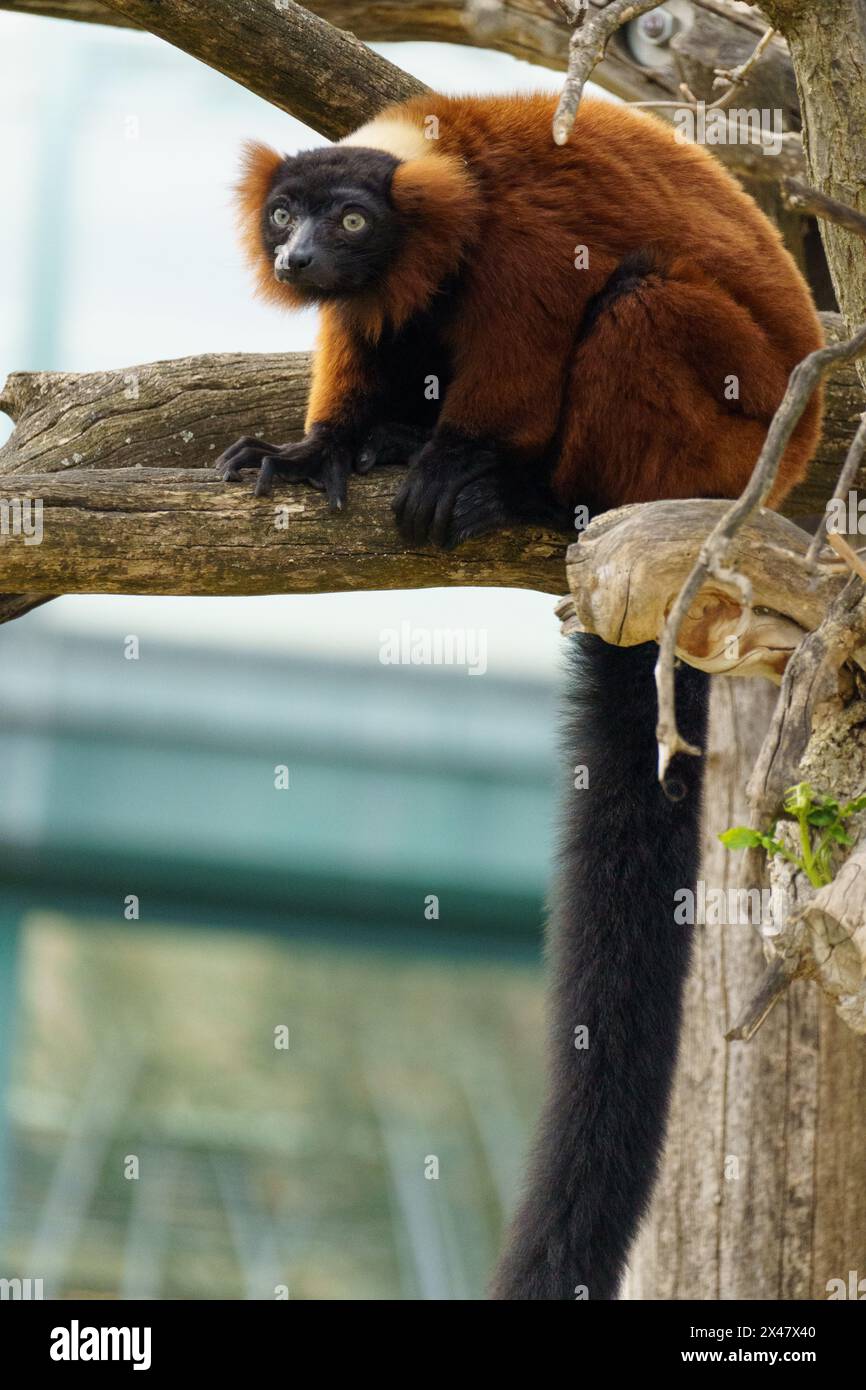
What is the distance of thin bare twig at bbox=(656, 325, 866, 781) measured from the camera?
183 centimetres

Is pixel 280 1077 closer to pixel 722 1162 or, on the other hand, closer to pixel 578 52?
pixel 722 1162

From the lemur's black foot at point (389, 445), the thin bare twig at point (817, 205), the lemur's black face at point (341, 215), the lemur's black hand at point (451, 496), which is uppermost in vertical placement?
the lemur's black face at point (341, 215)

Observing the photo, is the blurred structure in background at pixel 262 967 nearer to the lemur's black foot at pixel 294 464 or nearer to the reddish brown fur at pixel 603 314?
the lemur's black foot at pixel 294 464

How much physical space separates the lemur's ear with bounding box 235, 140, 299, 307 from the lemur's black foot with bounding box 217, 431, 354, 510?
49 cm

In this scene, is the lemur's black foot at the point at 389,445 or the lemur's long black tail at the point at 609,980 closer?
the lemur's long black tail at the point at 609,980

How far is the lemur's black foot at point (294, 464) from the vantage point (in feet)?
12.0

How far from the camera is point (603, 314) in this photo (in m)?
3.54

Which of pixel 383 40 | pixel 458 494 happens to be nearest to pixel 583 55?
pixel 458 494

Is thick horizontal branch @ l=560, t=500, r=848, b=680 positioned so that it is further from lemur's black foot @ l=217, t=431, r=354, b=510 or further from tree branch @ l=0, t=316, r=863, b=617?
lemur's black foot @ l=217, t=431, r=354, b=510

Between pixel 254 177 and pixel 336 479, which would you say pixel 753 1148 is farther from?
pixel 254 177

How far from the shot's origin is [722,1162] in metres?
4.67

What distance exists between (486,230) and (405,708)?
5299 millimetres

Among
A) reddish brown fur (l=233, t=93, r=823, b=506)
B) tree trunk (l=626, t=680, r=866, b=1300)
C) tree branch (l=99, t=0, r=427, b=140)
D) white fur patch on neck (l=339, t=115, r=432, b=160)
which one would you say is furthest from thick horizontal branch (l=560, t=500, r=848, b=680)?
tree branch (l=99, t=0, r=427, b=140)

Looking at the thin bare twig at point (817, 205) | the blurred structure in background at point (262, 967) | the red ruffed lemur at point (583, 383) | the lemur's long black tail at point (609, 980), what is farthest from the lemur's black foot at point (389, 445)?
the blurred structure in background at point (262, 967)
